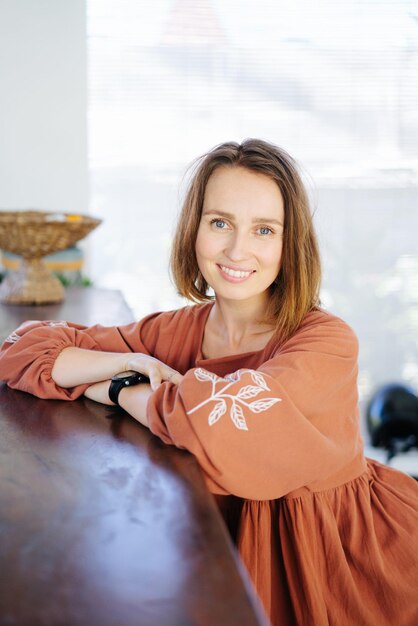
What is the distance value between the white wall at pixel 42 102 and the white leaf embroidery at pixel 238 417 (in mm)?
2703

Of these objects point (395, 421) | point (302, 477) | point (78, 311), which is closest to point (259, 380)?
point (302, 477)

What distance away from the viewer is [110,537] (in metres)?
0.64

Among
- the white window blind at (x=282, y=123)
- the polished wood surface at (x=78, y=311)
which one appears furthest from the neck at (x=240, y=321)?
the white window blind at (x=282, y=123)

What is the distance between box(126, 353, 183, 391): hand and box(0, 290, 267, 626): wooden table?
126 mm

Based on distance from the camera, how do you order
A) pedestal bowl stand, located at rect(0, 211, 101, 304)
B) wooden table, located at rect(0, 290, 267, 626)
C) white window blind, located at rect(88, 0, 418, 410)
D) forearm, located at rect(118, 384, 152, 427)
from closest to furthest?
1. wooden table, located at rect(0, 290, 267, 626)
2. forearm, located at rect(118, 384, 152, 427)
3. pedestal bowl stand, located at rect(0, 211, 101, 304)
4. white window blind, located at rect(88, 0, 418, 410)

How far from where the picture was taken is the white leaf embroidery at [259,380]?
3.16ft

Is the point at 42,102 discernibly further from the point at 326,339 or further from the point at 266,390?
the point at 266,390

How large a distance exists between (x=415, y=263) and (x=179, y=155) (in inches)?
59.9

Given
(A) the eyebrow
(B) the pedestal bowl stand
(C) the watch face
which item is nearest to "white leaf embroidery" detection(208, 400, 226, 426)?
(C) the watch face

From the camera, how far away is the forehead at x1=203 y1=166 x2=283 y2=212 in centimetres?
127

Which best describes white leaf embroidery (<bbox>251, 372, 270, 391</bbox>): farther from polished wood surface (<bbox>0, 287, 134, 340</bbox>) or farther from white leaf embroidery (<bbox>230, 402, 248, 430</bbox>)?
polished wood surface (<bbox>0, 287, 134, 340</bbox>)

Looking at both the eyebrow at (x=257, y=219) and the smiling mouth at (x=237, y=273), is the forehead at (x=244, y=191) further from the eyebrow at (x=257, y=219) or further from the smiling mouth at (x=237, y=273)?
the smiling mouth at (x=237, y=273)

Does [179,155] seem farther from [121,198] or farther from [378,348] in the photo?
[378,348]

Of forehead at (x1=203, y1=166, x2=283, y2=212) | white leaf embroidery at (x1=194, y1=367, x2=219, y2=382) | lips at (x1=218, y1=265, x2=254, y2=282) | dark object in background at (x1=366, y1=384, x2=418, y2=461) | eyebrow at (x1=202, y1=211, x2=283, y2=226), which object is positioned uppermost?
forehead at (x1=203, y1=166, x2=283, y2=212)
